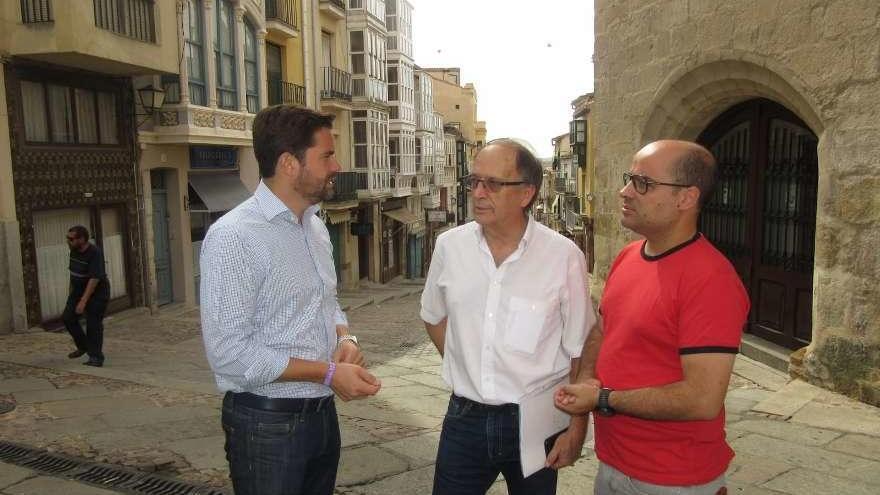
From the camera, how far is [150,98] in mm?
12094

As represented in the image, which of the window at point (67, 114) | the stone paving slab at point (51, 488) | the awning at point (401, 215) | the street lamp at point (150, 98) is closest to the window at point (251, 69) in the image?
the street lamp at point (150, 98)

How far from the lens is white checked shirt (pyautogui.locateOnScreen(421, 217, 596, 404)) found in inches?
91.9

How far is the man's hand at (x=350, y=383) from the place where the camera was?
2.18 meters

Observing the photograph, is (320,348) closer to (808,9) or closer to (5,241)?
(808,9)

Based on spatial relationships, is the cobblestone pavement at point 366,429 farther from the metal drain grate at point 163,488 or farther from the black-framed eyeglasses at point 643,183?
the black-framed eyeglasses at point 643,183

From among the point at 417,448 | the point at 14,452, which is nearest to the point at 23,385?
the point at 14,452

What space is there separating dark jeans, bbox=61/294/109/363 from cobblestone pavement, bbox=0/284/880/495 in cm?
22

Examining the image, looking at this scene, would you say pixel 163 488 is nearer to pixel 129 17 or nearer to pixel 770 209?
pixel 770 209

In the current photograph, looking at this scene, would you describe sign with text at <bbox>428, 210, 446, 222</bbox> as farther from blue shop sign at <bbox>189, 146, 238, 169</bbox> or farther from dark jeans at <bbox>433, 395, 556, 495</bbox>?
dark jeans at <bbox>433, 395, 556, 495</bbox>

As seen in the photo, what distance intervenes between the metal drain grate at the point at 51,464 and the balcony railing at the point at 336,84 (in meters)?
19.0

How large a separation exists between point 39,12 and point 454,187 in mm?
43718

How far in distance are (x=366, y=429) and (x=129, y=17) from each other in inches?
375

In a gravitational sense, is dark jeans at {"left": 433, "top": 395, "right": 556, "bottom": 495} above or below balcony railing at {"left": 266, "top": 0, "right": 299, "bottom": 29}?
below

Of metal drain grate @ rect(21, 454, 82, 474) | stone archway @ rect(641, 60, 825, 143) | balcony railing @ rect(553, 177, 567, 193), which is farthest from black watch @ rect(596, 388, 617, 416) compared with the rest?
balcony railing @ rect(553, 177, 567, 193)
